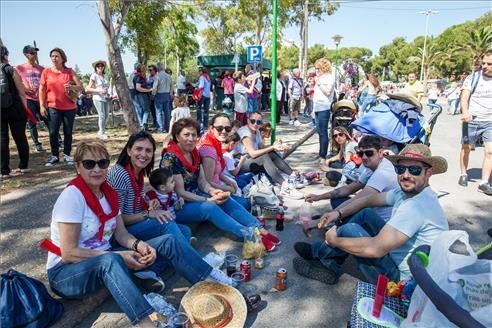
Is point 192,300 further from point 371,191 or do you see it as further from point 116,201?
point 371,191

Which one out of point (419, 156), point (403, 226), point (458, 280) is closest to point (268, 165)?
point (419, 156)

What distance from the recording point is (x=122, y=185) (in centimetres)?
303

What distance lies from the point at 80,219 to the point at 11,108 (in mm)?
3717

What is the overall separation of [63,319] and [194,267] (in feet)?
3.10

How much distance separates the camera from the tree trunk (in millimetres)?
6934

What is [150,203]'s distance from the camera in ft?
10.8

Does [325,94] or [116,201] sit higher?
[325,94]

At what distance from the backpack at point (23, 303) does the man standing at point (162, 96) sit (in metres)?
7.72

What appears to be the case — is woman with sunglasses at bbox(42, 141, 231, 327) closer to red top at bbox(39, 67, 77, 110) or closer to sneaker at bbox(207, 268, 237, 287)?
sneaker at bbox(207, 268, 237, 287)

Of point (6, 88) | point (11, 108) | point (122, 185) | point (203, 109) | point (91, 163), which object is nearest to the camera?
point (91, 163)

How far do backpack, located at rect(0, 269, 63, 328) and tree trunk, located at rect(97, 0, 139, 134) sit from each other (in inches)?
232

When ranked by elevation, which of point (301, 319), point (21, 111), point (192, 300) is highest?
point (21, 111)

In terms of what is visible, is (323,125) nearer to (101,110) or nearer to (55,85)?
(55,85)

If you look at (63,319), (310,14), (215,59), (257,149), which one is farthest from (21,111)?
(310,14)
